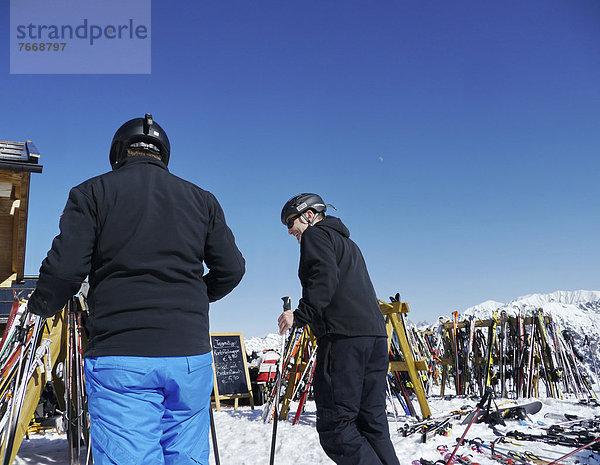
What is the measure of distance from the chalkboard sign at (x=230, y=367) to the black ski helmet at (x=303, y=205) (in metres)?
6.26

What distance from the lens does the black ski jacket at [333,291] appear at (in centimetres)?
275

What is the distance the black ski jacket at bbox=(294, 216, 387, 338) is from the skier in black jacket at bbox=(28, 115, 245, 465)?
3.46 ft

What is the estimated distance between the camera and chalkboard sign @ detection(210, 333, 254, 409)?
→ 898cm

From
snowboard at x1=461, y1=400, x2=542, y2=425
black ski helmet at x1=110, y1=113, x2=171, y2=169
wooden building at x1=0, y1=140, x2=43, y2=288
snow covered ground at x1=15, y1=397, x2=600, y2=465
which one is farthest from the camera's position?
wooden building at x1=0, y1=140, x2=43, y2=288

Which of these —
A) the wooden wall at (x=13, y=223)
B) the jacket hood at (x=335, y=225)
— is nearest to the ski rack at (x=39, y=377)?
the jacket hood at (x=335, y=225)

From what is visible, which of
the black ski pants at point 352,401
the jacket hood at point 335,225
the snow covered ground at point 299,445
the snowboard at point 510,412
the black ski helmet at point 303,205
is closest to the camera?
the black ski pants at point 352,401

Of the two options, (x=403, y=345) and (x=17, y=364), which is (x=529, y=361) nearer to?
(x=403, y=345)

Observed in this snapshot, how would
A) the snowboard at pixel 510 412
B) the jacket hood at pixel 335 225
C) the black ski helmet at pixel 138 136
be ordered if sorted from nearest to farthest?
the black ski helmet at pixel 138 136 < the jacket hood at pixel 335 225 < the snowboard at pixel 510 412

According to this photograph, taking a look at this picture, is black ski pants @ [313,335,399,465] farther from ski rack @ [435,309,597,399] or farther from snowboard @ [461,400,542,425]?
ski rack @ [435,309,597,399]

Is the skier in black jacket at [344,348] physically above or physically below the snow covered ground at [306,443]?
above

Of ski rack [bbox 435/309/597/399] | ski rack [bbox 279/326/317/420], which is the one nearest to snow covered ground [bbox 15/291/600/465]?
ski rack [bbox 279/326/317/420]

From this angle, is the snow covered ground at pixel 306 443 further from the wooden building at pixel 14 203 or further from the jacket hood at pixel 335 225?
the wooden building at pixel 14 203

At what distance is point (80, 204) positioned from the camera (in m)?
1.70

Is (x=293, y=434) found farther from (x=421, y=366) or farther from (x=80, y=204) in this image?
(x=80, y=204)
